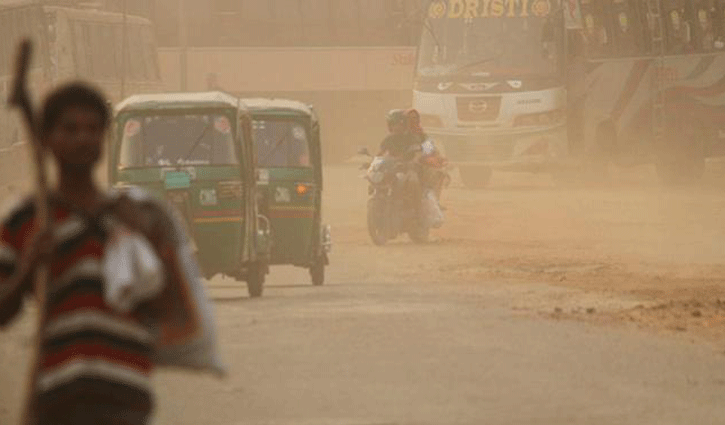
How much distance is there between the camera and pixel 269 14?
50.8 m

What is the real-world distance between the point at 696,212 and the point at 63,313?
99.4 feet

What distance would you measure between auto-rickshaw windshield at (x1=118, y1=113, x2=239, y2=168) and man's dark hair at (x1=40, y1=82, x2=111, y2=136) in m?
13.9

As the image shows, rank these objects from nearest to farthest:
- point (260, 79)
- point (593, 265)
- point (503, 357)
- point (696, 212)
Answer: point (503, 357) → point (593, 265) → point (696, 212) → point (260, 79)

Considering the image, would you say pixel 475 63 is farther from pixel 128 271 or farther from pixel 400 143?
pixel 128 271

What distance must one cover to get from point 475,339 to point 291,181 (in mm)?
6070

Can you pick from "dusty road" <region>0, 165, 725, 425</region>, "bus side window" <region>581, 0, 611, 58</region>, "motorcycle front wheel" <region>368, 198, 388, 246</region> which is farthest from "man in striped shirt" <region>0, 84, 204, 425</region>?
"bus side window" <region>581, 0, 611, 58</region>

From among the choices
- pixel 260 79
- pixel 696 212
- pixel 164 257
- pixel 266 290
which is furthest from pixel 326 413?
pixel 260 79

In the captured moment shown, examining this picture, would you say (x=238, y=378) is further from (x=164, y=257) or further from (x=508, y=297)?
(x=164, y=257)

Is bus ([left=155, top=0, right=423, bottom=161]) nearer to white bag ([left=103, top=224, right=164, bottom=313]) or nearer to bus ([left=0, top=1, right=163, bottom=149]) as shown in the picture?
bus ([left=0, top=1, right=163, bottom=149])

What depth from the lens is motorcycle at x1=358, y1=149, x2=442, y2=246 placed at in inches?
1089

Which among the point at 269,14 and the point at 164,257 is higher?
the point at 164,257

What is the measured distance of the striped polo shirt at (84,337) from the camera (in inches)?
226

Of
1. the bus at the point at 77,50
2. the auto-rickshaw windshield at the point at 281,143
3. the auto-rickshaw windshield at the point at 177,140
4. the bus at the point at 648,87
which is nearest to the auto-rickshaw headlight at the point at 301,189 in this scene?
the auto-rickshaw windshield at the point at 281,143

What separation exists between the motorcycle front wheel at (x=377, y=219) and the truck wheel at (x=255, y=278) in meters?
7.24
